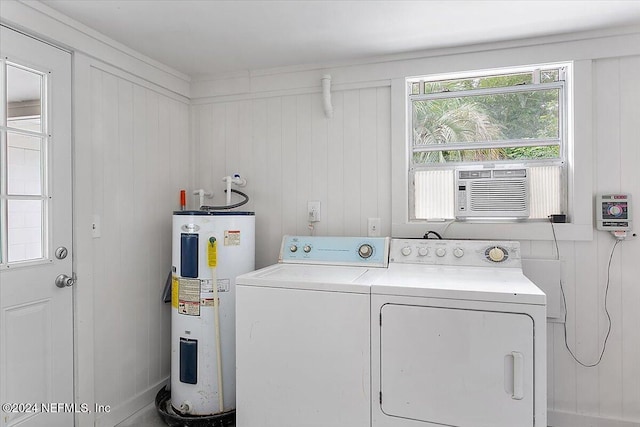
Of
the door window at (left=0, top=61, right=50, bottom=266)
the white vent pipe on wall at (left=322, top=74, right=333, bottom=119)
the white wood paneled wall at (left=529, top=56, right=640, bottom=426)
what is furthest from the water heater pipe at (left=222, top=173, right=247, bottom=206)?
the white wood paneled wall at (left=529, top=56, right=640, bottom=426)

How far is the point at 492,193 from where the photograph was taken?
7.50ft

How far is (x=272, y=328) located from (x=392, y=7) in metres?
1.65

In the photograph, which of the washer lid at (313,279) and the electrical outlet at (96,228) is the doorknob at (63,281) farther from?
the washer lid at (313,279)

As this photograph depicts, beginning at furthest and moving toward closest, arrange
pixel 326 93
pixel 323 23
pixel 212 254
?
pixel 326 93, pixel 212 254, pixel 323 23

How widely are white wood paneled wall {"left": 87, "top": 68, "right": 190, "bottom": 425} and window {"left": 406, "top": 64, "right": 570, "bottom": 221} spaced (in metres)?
1.67

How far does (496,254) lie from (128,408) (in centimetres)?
233

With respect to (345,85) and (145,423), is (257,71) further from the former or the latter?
(145,423)

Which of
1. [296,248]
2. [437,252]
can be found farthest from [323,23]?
[437,252]

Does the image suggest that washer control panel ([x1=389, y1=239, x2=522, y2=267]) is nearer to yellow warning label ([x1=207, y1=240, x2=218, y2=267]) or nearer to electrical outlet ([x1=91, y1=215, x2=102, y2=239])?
yellow warning label ([x1=207, y1=240, x2=218, y2=267])

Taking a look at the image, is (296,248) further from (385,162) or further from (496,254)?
(496,254)

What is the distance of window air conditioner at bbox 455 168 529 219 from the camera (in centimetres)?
225

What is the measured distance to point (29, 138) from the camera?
1802mm

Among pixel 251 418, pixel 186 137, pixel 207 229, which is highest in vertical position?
pixel 186 137

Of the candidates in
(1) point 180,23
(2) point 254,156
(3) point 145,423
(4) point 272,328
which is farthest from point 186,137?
(3) point 145,423
